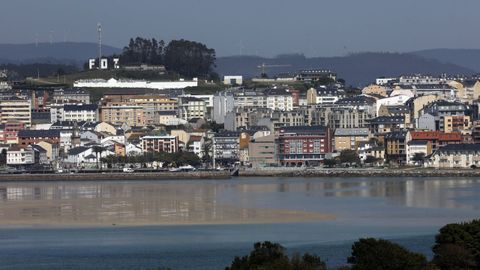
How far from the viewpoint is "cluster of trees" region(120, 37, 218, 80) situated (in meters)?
55.5

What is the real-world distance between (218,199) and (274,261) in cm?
1266

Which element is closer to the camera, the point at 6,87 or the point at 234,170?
the point at 234,170

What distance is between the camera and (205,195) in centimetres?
2775

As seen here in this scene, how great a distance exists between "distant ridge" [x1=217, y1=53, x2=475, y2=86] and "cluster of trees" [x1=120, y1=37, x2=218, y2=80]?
30.2 metres

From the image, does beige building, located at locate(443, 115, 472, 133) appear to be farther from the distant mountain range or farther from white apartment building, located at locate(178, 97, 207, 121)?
the distant mountain range

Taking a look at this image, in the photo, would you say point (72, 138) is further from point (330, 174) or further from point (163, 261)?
point (163, 261)

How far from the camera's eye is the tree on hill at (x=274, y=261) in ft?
44.1

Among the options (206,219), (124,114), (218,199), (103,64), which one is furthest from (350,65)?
(206,219)

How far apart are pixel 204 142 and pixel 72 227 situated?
67.5ft

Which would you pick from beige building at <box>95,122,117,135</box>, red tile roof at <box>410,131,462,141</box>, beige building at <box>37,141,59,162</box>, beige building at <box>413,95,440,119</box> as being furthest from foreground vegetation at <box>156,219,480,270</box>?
beige building at <box>413,95,440,119</box>

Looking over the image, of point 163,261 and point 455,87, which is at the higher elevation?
point 455,87

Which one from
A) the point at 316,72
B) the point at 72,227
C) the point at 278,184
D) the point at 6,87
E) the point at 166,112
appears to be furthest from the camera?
the point at 316,72

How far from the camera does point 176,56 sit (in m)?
55.5

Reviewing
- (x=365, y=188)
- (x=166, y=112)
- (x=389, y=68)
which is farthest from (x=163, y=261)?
(x=389, y=68)
